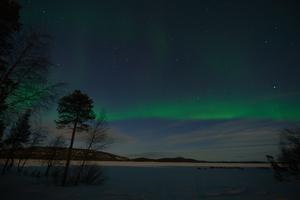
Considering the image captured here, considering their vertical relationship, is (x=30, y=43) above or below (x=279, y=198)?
above

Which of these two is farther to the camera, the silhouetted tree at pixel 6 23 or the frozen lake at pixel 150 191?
the frozen lake at pixel 150 191

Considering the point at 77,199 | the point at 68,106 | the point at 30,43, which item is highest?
the point at 68,106

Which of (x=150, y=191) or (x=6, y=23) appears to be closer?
(x=6, y=23)

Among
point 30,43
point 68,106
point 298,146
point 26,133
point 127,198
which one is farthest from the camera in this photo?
point 26,133

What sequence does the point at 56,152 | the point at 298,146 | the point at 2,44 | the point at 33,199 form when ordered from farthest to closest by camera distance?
the point at 56,152 → the point at 298,146 → the point at 33,199 → the point at 2,44

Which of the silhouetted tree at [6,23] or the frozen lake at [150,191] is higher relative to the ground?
the silhouetted tree at [6,23]

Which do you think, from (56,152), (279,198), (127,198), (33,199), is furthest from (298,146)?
(56,152)

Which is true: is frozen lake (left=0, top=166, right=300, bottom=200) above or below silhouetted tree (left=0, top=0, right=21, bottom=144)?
below

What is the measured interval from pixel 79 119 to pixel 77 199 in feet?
34.0

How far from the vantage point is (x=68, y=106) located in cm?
2328

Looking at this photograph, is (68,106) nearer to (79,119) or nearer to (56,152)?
(79,119)

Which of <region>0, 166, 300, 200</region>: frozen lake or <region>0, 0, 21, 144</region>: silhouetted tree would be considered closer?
<region>0, 0, 21, 144</region>: silhouetted tree

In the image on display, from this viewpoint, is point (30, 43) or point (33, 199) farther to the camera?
point (33, 199)

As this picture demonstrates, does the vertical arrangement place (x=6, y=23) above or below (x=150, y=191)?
above
